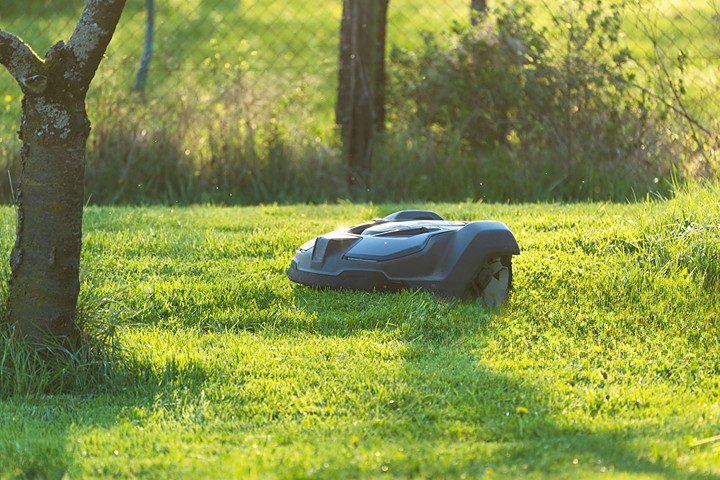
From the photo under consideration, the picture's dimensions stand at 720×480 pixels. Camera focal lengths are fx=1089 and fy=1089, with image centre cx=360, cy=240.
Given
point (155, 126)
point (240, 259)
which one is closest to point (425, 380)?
point (240, 259)

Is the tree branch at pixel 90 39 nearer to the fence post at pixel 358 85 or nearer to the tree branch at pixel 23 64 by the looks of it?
the tree branch at pixel 23 64

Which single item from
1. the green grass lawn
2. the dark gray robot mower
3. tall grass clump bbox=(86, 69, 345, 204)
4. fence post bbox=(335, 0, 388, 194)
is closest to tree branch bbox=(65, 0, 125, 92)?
the green grass lawn

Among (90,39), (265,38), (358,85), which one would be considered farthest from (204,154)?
(265,38)

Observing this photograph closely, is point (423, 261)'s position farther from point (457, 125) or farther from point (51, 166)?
point (457, 125)

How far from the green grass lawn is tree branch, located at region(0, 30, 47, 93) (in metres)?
0.85

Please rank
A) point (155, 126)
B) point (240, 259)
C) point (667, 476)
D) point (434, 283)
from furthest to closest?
point (155, 126)
point (240, 259)
point (434, 283)
point (667, 476)

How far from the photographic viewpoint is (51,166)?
3902 mm

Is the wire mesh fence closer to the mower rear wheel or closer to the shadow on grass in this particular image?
the mower rear wheel

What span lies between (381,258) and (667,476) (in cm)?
205

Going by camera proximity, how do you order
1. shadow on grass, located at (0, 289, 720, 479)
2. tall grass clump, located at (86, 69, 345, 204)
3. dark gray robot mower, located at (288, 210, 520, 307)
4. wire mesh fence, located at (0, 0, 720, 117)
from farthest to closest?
wire mesh fence, located at (0, 0, 720, 117) < tall grass clump, located at (86, 69, 345, 204) < dark gray robot mower, located at (288, 210, 520, 307) < shadow on grass, located at (0, 289, 720, 479)

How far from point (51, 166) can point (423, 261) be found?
1708mm

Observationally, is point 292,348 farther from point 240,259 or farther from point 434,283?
point 240,259

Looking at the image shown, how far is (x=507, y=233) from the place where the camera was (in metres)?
4.89

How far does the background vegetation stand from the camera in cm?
811
